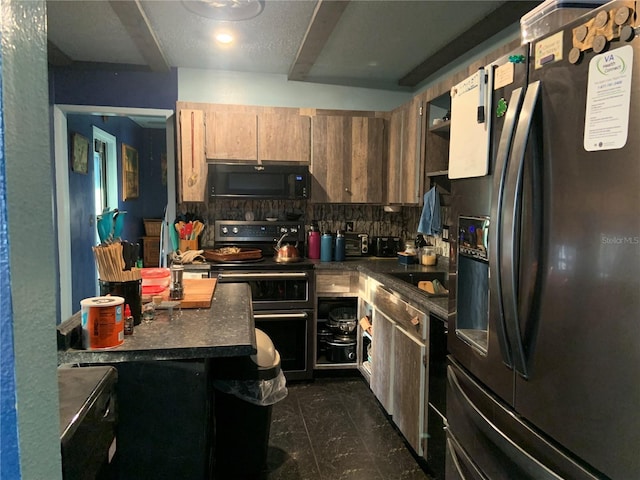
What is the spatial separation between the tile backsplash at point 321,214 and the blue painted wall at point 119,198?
1224mm

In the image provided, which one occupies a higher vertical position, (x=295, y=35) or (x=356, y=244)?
(x=295, y=35)

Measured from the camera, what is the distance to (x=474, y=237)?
150 centimetres

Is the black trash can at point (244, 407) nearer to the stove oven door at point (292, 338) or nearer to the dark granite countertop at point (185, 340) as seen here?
the dark granite countertop at point (185, 340)

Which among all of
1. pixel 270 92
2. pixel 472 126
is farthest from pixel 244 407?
pixel 270 92

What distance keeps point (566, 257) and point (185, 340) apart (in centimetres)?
109

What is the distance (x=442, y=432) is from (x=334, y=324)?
4.88ft

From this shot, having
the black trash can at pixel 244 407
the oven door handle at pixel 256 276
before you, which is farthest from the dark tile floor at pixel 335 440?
the oven door handle at pixel 256 276

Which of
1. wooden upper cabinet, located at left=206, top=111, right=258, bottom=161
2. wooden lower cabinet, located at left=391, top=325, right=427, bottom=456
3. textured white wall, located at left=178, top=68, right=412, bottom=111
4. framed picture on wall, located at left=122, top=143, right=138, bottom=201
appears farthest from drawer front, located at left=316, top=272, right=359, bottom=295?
framed picture on wall, located at left=122, top=143, right=138, bottom=201

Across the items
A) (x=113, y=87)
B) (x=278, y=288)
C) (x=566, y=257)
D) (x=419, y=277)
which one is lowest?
(x=278, y=288)

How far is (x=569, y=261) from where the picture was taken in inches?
40.3

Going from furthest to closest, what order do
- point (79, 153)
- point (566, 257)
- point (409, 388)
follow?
point (79, 153) < point (409, 388) < point (566, 257)

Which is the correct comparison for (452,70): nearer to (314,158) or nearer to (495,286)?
(314,158)

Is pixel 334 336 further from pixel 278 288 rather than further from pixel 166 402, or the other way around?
pixel 166 402

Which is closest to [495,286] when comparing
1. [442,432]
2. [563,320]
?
[563,320]
